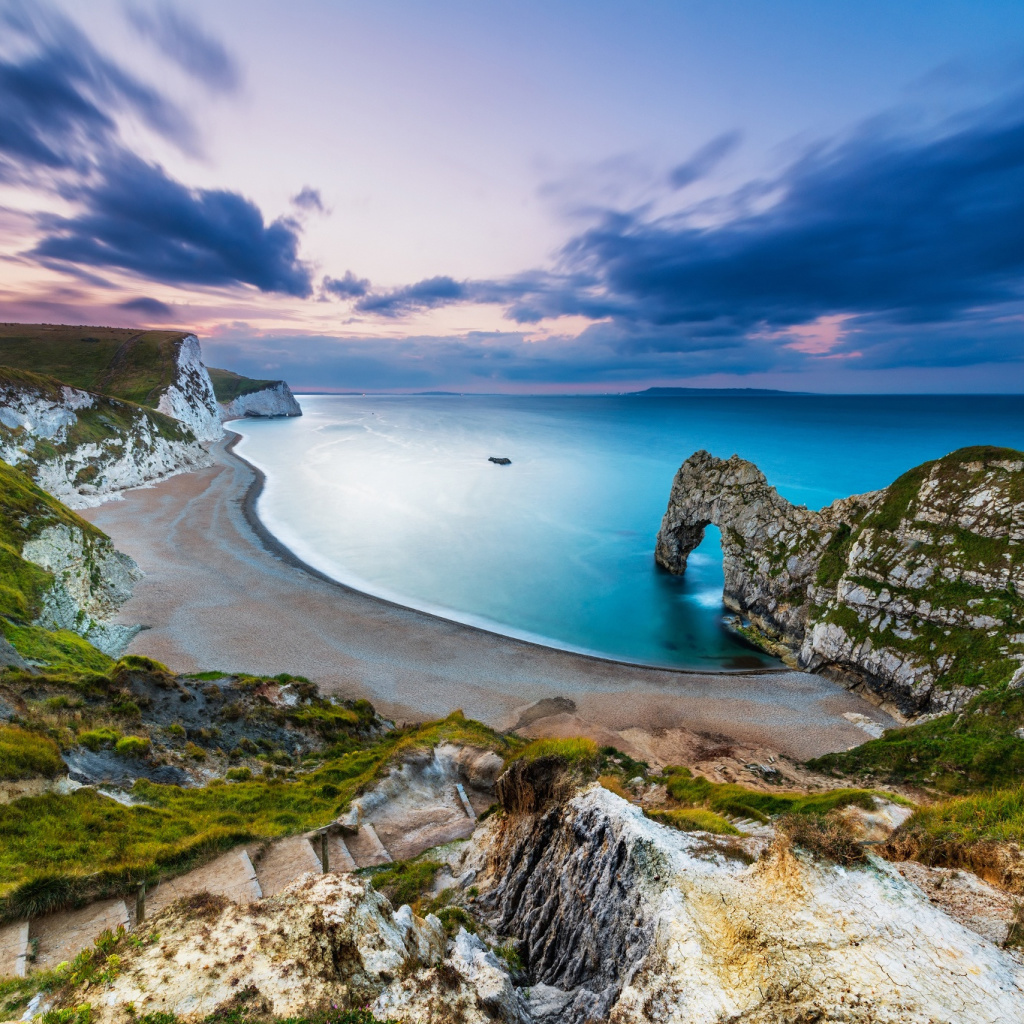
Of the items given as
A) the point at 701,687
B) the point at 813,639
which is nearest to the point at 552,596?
the point at 701,687

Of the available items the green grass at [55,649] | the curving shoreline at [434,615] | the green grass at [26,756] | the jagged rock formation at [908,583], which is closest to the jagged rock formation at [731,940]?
the green grass at [26,756]

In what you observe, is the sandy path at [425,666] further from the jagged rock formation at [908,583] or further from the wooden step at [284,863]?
the wooden step at [284,863]

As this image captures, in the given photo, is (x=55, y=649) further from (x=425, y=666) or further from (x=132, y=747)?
(x=425, y=666)

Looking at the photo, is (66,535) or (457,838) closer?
(457,838)

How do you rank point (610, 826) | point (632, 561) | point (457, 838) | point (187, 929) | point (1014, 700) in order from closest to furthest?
point (187, 929) → point (610, 826) → point (457, 838) → point (1014, 700) → point (632, 561)

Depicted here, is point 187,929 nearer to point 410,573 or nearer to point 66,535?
point 66,535
